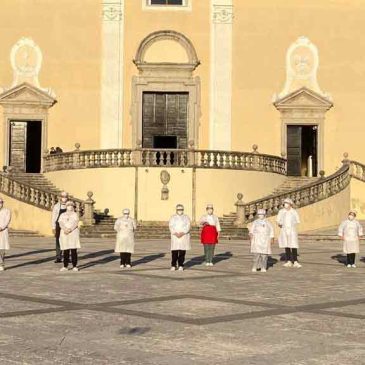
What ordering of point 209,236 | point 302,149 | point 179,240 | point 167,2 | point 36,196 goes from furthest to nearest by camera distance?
point 302,149
point 167,2
point 36,196
point 209,236
point 179,240

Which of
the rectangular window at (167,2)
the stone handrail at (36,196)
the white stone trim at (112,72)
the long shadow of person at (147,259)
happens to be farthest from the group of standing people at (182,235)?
the rectangular window at (167,2)

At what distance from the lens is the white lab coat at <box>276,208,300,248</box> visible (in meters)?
19.0

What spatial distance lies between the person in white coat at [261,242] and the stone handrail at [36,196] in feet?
41.3

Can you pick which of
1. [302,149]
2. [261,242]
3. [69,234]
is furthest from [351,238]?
[302,149]

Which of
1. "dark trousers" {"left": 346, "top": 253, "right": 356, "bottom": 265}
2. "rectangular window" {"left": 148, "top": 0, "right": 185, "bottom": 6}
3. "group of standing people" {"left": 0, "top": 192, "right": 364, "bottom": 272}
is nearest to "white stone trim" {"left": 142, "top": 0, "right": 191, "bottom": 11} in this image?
"rectangular window" {"left": 148, "top": 0, "right": 185, "bottom": 6}

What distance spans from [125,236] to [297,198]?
1398 cm

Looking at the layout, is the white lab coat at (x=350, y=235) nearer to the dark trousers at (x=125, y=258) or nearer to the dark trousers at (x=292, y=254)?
the dark trousers at (x=292, y=254)

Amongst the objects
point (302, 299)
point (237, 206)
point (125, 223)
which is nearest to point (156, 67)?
point (237, 206)

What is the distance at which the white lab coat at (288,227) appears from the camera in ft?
62.5

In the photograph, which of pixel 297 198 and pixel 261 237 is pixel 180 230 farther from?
pixel 297 198

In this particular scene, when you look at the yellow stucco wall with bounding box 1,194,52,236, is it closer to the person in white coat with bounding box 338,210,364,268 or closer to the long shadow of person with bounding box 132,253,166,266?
the long shadow of person with bounding box 132,253,166,266

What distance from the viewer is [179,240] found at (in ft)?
57.2

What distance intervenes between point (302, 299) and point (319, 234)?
59.1ft

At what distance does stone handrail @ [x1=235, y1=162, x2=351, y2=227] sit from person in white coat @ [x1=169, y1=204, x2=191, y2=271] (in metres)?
12.5
